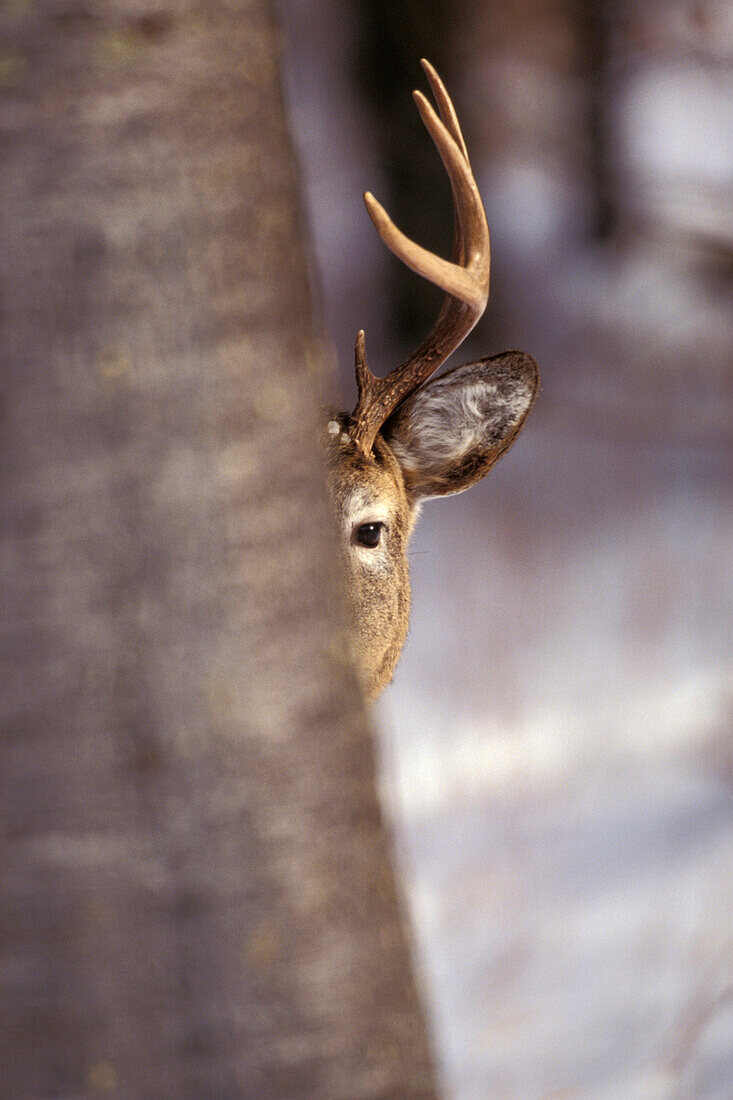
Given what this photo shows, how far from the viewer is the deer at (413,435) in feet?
4.30

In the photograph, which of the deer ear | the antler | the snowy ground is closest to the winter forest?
the antler

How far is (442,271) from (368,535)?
398 mm

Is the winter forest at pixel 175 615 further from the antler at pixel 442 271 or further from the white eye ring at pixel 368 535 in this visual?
the white eye ring at pixel 368 535

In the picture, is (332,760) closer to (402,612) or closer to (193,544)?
(193,544)

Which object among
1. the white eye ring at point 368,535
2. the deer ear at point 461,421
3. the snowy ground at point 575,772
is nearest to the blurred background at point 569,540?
the snowy ground at point 575,772

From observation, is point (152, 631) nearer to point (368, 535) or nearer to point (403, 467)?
point (368, 535)

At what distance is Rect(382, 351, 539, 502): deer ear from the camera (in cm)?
157

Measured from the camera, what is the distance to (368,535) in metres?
1.46

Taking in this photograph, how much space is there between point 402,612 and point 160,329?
1.09m

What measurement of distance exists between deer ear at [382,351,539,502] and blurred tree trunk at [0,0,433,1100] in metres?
1.13

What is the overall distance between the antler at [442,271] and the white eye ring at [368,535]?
11 cm

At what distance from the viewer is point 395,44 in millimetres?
2574

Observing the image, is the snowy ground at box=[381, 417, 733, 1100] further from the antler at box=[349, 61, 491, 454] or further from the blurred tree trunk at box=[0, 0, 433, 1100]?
the blurred tree trunk at box=[0, 0, 433, 1100]

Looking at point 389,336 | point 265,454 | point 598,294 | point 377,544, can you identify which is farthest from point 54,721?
point 598,294
